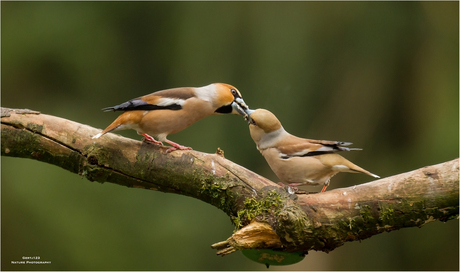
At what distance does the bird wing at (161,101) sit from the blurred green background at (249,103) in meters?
2.17

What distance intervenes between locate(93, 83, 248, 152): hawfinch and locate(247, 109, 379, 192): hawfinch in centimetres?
20

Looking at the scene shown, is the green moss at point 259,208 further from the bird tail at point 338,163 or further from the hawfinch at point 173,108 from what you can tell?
the hawfinch at point 173,108

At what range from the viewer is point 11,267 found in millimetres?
5055

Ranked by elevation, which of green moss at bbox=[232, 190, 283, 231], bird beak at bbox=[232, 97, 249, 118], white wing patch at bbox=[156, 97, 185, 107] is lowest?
green moss at bbox=[232, 190, 283, 231]

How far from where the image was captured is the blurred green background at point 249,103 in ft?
16.8

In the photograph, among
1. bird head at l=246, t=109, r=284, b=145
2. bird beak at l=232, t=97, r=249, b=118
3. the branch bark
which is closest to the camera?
the branch bark

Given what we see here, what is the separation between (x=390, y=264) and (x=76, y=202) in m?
4.09

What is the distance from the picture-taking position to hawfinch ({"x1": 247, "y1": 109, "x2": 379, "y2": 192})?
8.98 feet

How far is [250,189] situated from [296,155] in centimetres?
41

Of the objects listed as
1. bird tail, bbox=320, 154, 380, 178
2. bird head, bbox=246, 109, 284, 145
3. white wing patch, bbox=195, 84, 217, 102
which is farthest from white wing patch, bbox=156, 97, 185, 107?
bird tail, bbox=320, 154, 380, 178

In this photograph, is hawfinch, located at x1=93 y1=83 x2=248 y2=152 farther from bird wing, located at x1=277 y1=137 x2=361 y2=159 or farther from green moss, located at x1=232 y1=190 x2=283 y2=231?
green moss, located at x1=232 y1=190 x2=283 y2=231

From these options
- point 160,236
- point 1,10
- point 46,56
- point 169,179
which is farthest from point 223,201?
point 1,10

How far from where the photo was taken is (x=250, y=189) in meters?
2.66

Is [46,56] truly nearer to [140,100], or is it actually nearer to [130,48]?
[130,48]
